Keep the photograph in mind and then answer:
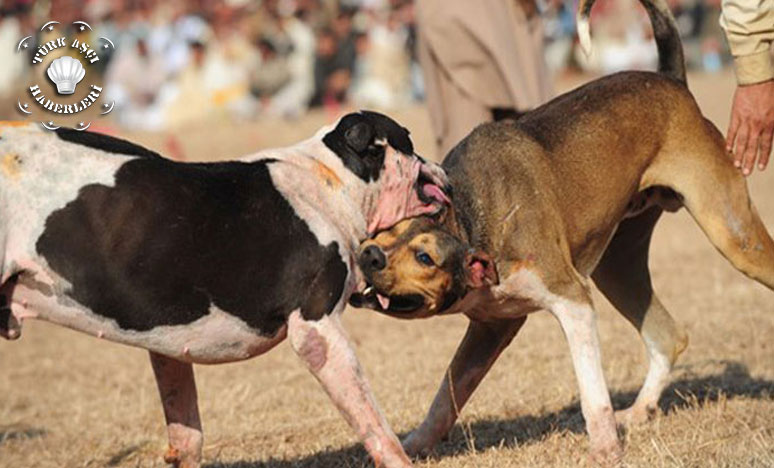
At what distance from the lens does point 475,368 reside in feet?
22.5

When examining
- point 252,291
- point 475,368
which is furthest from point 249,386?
point 252,291

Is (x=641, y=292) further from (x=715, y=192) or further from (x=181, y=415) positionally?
(x=181, y=415)

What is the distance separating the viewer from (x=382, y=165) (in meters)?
5.73

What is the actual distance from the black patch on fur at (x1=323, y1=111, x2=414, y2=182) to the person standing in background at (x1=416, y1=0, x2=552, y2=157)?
343cm

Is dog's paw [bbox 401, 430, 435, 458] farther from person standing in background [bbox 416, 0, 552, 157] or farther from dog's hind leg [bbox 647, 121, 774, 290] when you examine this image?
person standing in background [bbox 416, 0, 552, 157]

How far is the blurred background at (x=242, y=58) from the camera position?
78.8ft

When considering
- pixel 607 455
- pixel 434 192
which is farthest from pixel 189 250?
pixel 607 455

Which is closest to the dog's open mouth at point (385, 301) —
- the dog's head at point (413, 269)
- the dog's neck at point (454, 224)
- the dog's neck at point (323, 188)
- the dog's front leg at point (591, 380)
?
the dog's head at point (413, 269)

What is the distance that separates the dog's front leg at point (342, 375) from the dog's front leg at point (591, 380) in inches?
42.1

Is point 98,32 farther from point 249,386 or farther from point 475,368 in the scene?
point 475,368

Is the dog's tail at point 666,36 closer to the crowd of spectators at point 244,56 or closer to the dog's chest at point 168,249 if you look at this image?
the dog's chest at point 168,249

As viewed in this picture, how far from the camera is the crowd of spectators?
948 inches

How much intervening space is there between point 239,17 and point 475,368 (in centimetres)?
1935

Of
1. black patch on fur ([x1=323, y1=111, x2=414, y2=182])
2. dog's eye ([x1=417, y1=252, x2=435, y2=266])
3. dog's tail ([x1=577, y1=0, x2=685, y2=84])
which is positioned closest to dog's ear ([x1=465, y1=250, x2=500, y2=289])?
dog's eye ([x1=417, y1=252, x2=435, y2=266])
